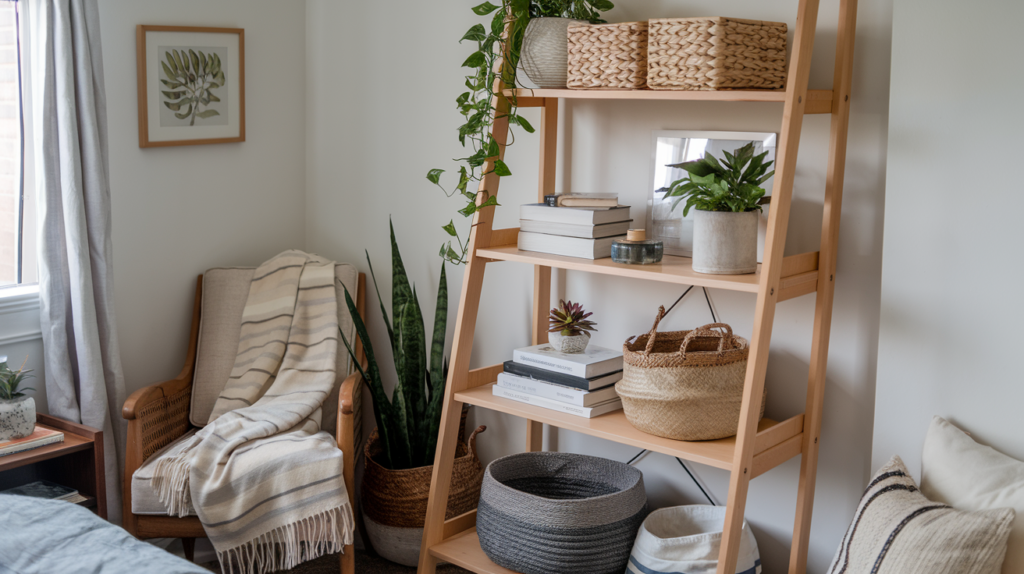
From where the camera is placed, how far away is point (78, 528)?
1545mm

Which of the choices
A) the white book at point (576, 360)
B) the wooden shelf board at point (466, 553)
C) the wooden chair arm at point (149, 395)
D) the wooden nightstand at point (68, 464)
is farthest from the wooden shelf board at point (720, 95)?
the wooden nightstand at point (68, 464)

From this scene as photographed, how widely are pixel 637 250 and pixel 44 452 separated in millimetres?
1615

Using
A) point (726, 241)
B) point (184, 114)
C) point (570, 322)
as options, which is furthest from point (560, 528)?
point (184, 114)

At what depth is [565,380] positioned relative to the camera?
7.27 feet

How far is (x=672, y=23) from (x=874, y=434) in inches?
39.8

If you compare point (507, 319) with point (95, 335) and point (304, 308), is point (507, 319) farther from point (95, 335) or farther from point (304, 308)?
point (95, 335)

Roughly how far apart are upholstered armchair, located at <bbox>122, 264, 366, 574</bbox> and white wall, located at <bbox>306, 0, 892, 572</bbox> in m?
0.35

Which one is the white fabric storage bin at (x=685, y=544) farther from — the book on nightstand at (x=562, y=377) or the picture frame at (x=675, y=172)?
the picture frame at (x=675, y=172)

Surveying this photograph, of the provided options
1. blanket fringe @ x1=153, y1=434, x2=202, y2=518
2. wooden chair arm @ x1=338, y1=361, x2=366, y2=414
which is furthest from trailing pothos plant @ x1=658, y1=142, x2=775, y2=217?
blanket fringe @ x1=153, y1=434, x2=202, y2=518

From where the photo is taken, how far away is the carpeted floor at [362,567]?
2717 mm

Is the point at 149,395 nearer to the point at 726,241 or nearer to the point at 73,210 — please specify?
the point at 73,210

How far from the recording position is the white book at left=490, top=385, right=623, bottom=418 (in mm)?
2176

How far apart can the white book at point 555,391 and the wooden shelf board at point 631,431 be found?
→ 4 centimetres

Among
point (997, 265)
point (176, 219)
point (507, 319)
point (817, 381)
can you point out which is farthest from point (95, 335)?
point (997, 265)
